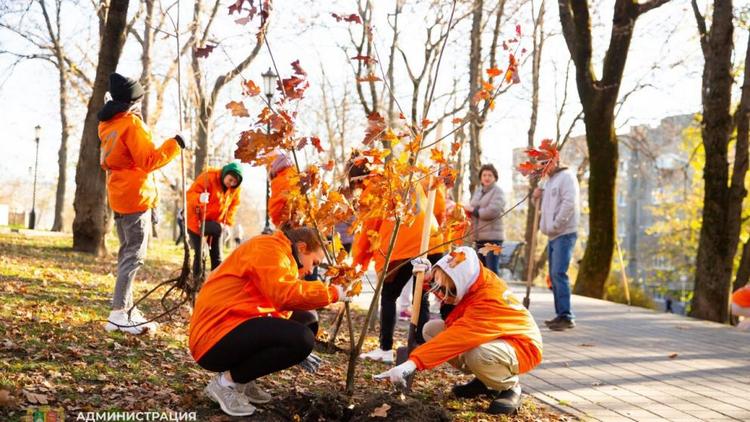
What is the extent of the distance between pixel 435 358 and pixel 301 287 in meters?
0.91

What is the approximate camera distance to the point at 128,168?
5910 millimetres

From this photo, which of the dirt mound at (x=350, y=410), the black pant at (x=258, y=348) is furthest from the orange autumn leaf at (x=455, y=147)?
the dirt mound at (x=350, y=410)

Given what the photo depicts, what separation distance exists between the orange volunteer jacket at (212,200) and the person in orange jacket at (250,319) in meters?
4.15

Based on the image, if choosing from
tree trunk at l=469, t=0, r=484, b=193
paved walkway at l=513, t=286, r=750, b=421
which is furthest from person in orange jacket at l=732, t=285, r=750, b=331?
tree trunk at l=469, t=0, r=484, b=193

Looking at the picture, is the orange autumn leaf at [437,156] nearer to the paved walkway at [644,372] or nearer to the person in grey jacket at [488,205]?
the paved walkway at [644,372]

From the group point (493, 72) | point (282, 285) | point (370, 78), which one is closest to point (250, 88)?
point (370, 78)

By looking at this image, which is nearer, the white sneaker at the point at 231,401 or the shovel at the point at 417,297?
the white sneaker at the point at 231,401

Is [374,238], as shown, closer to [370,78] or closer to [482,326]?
[482,326]

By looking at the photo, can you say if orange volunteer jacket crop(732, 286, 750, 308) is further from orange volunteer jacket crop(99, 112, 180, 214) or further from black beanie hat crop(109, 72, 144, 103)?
black beanie hat crop(109, 72, 144, 103)

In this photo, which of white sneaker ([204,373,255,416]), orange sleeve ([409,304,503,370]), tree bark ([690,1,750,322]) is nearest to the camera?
white sneaker ([204,373,255,416])

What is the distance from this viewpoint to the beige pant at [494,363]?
4.24 metres

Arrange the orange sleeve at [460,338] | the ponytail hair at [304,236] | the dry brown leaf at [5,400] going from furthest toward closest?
the ponytail hair at [304,236], the orange sleeve at [460,338], the dry brown leaf at [5,400]

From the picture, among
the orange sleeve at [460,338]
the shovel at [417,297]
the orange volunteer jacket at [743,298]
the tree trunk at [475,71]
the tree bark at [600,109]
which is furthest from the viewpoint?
the tree trunk at [475,71]

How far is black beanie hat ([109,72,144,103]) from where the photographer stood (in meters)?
5.83
